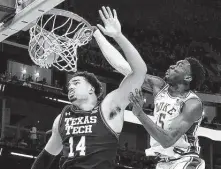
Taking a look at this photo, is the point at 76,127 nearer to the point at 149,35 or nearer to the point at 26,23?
the point at 26,23

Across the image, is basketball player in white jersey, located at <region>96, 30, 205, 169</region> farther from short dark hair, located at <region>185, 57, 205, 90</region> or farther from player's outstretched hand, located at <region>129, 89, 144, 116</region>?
player's outstretched hand, located at <region>129, 89, 144, 116</region>

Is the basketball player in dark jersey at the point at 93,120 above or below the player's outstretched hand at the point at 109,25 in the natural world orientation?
below

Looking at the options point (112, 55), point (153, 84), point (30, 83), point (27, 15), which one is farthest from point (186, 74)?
point (30, 83)

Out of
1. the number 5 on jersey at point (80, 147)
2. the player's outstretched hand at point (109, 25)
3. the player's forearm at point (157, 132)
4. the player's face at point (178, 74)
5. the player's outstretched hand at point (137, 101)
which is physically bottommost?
the number 5 on jersey at point (80, 147)

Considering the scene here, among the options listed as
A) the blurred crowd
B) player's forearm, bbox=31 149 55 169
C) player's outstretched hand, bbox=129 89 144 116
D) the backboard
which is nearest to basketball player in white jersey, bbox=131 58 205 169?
player's outstretched hand, bbox=129 89 144 116

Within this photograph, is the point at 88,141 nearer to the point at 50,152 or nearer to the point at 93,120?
the point at 93,120

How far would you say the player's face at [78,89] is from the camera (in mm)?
4828

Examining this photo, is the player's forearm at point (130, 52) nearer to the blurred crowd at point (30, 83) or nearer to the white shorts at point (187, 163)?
the white shorts at point (187, 163)

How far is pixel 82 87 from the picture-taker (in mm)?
4879

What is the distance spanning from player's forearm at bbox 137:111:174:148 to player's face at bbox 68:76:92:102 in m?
0.51

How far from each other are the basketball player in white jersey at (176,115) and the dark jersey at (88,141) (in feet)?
1.28

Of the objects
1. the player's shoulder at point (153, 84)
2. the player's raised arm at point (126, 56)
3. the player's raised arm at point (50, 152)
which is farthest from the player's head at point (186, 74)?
the player's raised arm at point (50, 152)

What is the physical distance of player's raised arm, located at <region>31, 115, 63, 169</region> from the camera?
4883 millimetres

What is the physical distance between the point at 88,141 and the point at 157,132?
25.8 inches
